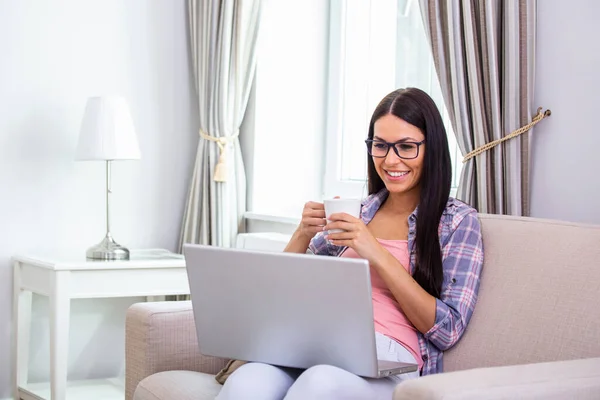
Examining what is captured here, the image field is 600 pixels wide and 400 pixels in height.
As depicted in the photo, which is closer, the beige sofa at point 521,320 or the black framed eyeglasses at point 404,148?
the beige sofa at point 521,320

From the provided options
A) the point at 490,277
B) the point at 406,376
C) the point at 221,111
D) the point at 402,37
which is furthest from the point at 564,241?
the point at 221,111

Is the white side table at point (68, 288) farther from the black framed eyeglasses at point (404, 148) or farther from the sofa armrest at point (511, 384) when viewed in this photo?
the sofa armrest at point (511, 384)

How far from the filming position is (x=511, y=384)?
50.8 inches

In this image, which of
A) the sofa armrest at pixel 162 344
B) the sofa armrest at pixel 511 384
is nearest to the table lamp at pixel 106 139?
the sofa armrest at pixel 162 344

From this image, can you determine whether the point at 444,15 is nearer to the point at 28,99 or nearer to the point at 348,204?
the point at 348,204

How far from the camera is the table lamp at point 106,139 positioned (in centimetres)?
311

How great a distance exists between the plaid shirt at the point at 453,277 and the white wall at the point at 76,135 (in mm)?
1816

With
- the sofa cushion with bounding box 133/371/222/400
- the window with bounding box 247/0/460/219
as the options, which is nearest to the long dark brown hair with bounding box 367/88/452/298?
the sofa cushion with bounding box 133/371/222/400

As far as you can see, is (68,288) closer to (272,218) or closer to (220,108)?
(272,218)

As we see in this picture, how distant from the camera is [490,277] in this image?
1.85 meters

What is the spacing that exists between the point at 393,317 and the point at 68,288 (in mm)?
1467

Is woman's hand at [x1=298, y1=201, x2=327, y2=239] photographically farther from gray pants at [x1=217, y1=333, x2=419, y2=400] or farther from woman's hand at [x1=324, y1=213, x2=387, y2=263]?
gray pants at [x1=217, y1=333, x2=419, y2=400]

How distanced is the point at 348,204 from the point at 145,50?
2030mm

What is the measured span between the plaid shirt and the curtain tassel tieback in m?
1.54
